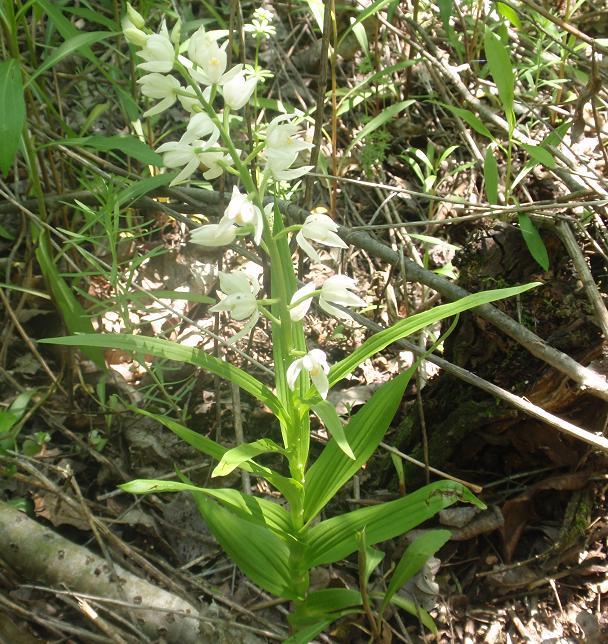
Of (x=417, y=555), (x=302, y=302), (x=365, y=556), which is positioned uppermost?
(x=302, y=302)

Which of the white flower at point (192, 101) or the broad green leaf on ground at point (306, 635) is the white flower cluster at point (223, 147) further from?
the broad green leaf on ground at point (306, 635)

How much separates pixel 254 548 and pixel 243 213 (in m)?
0.95

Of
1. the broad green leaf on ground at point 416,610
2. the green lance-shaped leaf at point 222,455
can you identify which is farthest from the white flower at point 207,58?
the broad green leaf on ground at point 416,610

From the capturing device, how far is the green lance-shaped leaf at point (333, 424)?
5.02 feet

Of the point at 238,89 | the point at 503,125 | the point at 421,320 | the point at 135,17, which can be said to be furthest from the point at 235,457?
the point at 503,125

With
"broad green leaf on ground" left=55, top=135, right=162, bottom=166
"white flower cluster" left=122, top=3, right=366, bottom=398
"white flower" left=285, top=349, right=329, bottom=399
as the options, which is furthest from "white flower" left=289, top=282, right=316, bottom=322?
"broad green leaf on ground" left=55, top=135, right=162, bottom=166

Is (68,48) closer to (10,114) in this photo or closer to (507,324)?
(10,114)

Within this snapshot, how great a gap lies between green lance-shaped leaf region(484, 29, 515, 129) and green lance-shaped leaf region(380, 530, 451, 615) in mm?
1499

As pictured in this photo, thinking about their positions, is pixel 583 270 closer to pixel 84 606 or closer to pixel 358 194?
pixel 358 194

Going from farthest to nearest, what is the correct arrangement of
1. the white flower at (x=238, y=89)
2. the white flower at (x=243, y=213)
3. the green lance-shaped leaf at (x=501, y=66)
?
the green lance-shaped leaf at (x=501, y=66) → the white flower at (x=238, y=89) → the white flower at (x=243, y=213)

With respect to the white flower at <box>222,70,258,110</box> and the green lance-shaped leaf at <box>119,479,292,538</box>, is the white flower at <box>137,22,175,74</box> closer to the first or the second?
the white flower at <box>222,70,258,110</box>

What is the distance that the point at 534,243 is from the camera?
2.22 m

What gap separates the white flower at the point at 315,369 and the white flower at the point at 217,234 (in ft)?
1.07

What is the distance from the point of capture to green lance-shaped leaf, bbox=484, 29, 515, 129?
7.84 ft
